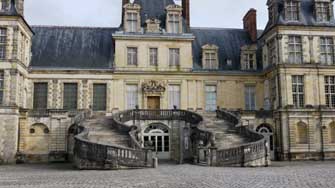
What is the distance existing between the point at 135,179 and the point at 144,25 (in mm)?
18139

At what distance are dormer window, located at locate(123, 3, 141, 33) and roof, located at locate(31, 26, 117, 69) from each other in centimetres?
227

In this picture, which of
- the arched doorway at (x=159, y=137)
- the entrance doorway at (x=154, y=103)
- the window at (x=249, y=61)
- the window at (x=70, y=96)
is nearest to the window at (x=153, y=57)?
the entrance doorway at (x=154, y=103)

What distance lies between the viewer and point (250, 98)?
29766 mm

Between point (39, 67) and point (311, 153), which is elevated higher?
point (39, 67)

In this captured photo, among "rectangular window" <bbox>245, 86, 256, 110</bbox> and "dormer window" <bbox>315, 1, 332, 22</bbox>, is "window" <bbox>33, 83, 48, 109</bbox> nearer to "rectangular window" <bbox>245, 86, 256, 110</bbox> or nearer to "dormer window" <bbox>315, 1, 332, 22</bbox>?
"rectangular window" <bbox>245, 86, 256, 110</bbox>

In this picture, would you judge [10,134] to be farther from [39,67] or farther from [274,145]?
[274,145]

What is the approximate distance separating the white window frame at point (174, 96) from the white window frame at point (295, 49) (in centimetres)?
794

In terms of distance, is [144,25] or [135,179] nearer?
[135,179]

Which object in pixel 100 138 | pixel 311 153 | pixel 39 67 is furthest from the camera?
pixel 39 67

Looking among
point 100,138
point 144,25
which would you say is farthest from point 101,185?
point 144,25

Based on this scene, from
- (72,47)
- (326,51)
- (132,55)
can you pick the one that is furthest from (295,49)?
(72,47)

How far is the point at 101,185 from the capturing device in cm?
1134

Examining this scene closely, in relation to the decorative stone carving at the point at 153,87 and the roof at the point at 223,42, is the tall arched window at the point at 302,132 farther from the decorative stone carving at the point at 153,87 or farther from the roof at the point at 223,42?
the decorative stone carving at the point at 153,87

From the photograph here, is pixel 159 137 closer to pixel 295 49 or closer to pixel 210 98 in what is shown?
pixel 210 98
